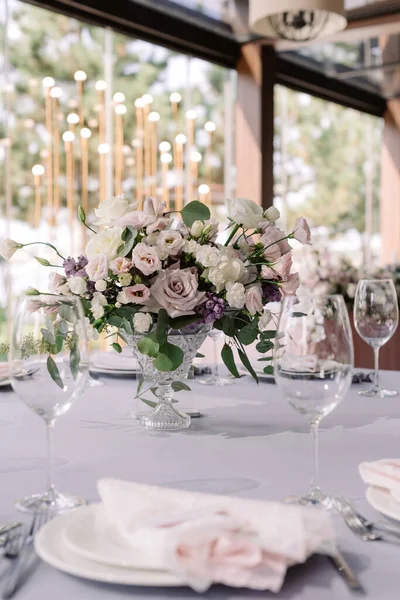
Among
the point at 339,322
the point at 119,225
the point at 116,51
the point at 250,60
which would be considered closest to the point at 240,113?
the point at 250,60

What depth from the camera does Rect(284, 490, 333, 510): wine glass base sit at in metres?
0.86

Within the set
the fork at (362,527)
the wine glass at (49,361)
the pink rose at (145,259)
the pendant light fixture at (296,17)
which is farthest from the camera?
the pendant light fixture at (296,17)

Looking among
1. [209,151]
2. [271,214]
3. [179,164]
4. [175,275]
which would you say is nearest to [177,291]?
[175,275]

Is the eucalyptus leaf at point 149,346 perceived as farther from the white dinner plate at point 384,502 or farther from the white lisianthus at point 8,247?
the white dinner plate at point 384,502

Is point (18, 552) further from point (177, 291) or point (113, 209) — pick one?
point (113, 209)

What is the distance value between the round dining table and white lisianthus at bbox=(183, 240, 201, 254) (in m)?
0.31

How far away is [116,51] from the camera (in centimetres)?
603

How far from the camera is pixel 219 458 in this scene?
3.67ft

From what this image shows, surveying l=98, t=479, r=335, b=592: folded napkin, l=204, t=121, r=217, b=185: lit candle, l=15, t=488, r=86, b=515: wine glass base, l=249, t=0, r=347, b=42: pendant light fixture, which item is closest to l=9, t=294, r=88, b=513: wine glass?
l=15, t=488, r=86, b=515: wine glass base

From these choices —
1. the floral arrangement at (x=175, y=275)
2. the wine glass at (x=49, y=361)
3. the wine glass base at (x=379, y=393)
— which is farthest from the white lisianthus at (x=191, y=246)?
the wine glass base at (x=379, y=393)

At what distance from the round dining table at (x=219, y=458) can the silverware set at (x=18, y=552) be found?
0.04 feet

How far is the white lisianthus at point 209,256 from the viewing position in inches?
48.3

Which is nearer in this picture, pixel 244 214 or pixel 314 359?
pixel 314 359

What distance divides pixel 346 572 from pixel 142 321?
0.65 m
